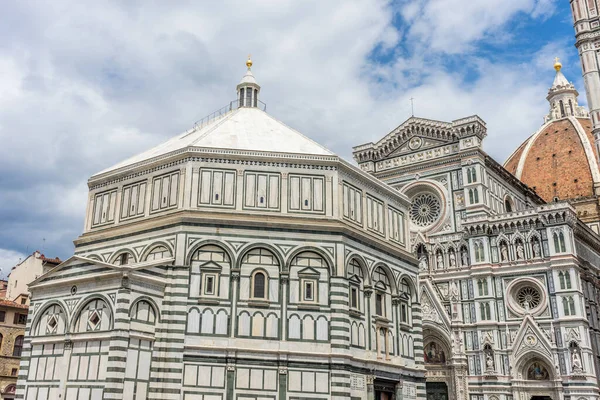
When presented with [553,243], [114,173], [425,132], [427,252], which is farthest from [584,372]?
[114,173]

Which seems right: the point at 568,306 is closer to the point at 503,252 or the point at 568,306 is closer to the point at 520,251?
the point at 520,251

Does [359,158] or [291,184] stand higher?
[359,158]

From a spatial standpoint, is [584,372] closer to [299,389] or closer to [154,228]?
[299,389]

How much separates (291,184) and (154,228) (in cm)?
585

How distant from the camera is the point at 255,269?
79.8 feet

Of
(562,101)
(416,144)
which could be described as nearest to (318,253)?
(416,144)

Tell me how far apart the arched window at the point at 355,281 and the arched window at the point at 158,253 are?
23.7 feet

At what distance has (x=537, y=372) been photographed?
41031mm

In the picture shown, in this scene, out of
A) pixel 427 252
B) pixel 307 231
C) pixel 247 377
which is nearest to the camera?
pixel 247 377

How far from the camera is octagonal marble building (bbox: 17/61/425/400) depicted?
22406 mm

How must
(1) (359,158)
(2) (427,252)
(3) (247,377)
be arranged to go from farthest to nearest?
(1) (359,158), (2) (427,252), (3) (247,377)

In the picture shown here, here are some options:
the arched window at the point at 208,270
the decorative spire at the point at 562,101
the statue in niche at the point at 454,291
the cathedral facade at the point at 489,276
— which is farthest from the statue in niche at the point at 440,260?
the decorative spire at the point at 562,101

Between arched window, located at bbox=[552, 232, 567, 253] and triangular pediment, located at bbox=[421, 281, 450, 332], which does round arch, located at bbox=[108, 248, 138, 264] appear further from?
arched window, located at bbox=[552, 232, 567, 253]

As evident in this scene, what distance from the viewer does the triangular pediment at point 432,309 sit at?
4417cm
